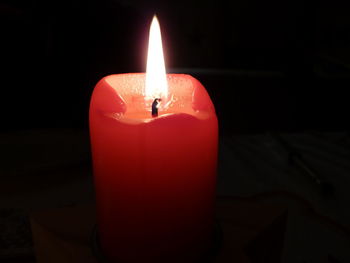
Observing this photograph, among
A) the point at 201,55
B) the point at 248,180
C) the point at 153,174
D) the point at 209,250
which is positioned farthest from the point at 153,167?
the point at 201,55

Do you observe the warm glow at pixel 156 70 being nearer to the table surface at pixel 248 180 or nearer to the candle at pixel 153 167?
the candle at pixel 153 167

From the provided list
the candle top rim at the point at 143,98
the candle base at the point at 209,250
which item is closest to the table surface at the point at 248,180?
the candle base at the point at 209,250

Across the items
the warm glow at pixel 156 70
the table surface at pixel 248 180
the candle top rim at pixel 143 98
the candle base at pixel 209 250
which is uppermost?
the warm glow at pixel 156 70

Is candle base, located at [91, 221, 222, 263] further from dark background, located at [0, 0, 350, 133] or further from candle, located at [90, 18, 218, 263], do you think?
dark background, located at [0, 0, 350, 133]

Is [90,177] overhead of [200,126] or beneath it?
beneath

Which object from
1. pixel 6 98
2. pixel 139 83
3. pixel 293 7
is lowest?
pixel 6 98

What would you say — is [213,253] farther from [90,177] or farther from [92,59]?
[92,59]

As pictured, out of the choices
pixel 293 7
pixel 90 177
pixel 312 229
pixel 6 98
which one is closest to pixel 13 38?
pixel 6 98

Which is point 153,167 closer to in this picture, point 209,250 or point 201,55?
point 209,250
